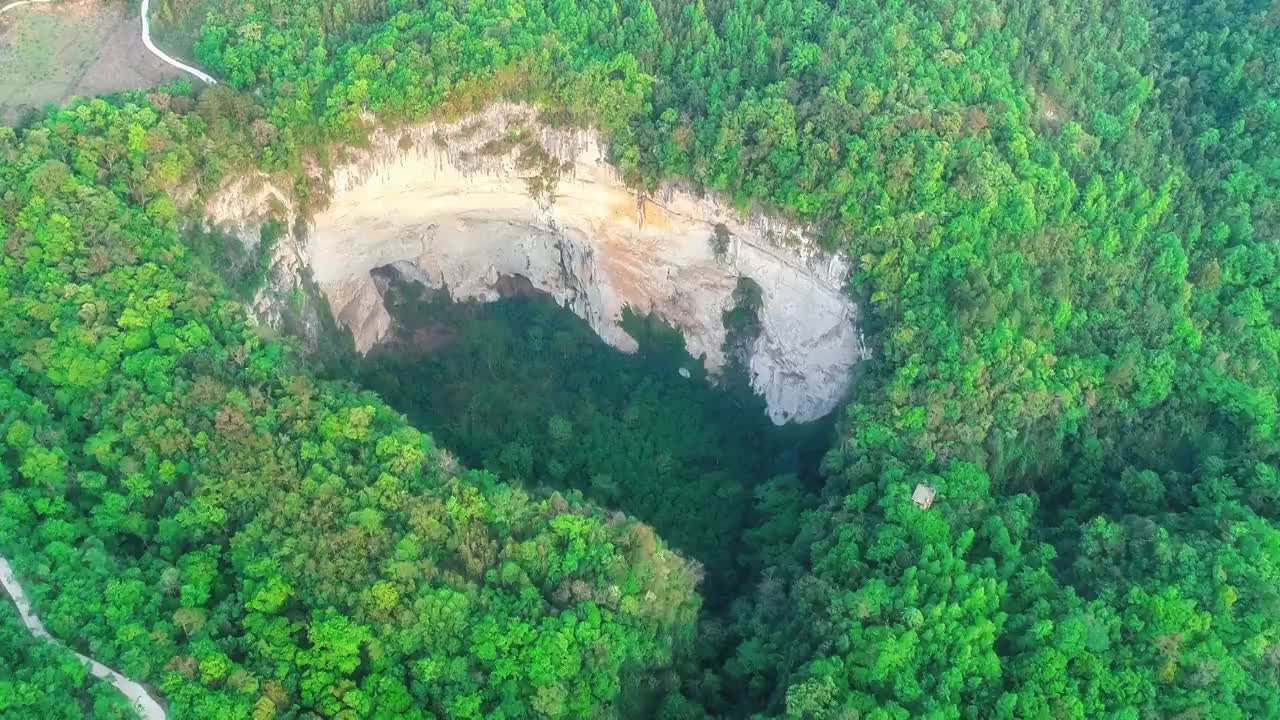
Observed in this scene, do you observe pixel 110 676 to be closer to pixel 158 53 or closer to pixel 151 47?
pixel 158 53

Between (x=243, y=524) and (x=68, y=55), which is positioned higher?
(x=68, y=55)

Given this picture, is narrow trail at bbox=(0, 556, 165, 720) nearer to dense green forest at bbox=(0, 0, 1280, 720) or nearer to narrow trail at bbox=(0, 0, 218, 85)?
dense green forest at bbox=(0, 0, 1280, 720)

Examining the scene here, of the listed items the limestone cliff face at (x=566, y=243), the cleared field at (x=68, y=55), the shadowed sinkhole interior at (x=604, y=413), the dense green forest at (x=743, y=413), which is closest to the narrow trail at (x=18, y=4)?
the cleared field at (x=68, y=55)

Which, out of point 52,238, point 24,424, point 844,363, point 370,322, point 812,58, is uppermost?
point 812,58

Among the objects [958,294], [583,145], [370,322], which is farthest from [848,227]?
[370,322]

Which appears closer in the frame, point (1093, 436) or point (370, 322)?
point (1093, 436)

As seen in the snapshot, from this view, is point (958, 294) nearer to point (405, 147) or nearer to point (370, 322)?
point (405, 147)

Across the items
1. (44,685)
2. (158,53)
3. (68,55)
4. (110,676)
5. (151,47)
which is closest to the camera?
(44,685)

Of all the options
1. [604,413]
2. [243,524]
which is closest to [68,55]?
[243,524]
